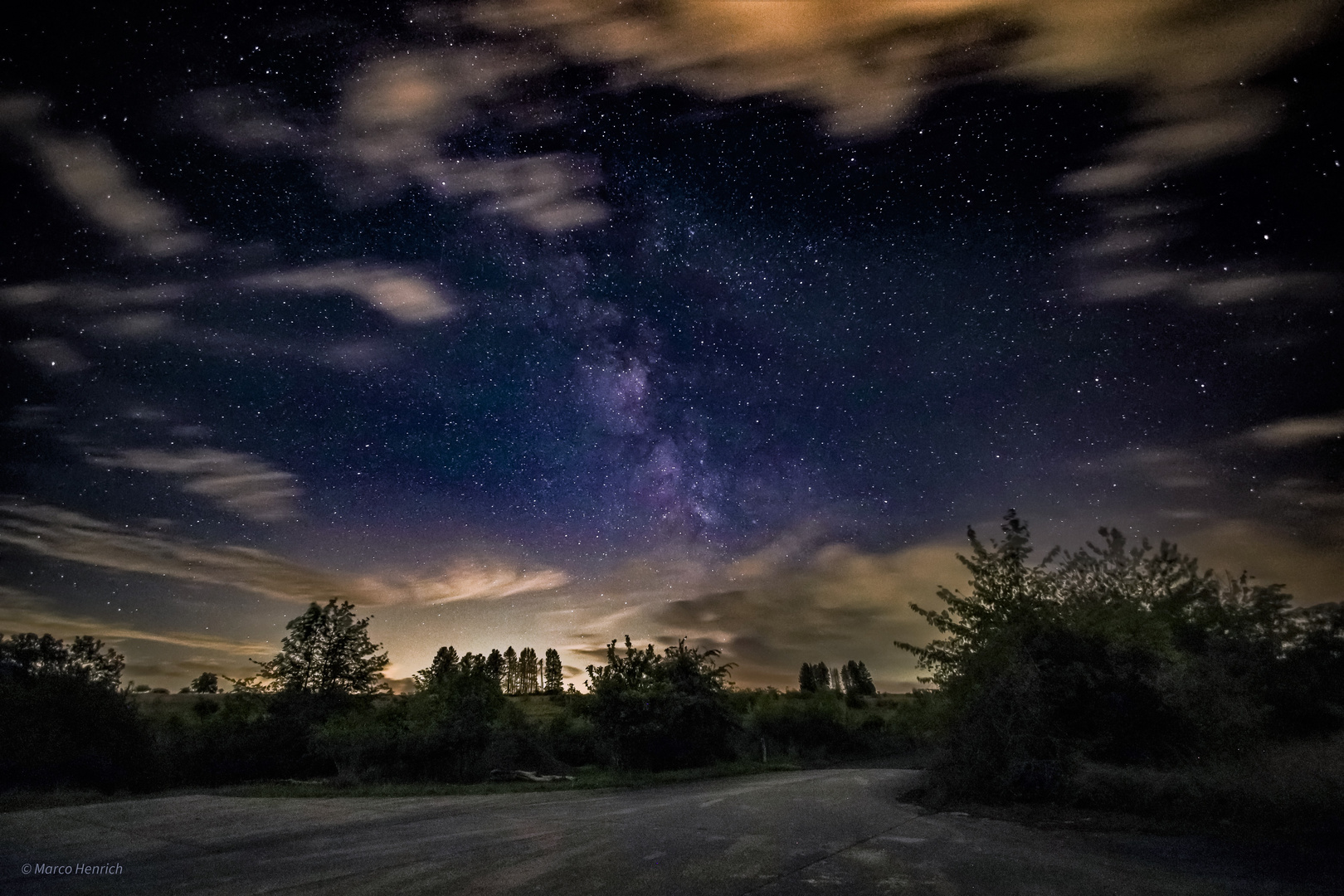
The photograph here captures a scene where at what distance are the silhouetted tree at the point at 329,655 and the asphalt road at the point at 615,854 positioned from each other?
2599 cm

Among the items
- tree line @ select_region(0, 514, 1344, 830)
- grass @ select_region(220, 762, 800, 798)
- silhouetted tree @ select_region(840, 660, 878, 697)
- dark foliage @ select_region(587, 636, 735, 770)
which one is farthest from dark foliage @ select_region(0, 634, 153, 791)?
silhouetted tree @ select_region(840, 660, 878, 697)

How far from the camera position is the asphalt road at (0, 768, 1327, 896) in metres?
6.61

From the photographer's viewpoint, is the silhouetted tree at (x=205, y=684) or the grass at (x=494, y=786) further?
the silhouetted tree at (x=205, y=684)

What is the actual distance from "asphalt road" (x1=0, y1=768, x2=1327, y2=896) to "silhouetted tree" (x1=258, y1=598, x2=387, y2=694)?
85.3 feet

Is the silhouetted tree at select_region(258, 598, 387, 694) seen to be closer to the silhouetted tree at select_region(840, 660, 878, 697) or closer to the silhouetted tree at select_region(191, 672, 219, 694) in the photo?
the silhouetted tree at select_region(191, 672, 219, 694)

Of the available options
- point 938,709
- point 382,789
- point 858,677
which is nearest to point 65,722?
point 382,789

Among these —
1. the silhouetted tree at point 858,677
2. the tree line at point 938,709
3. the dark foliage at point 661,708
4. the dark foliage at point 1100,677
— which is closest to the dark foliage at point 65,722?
the tree line at point 938,709

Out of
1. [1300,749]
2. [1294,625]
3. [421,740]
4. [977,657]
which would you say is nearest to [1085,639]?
[977,657]

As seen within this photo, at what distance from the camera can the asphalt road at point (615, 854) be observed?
661 centimetres

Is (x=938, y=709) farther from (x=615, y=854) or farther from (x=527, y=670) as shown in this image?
(x=527, y=670)

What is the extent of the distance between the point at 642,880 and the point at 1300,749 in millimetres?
10629

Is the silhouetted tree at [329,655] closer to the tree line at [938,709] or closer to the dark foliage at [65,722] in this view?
the tree line at [938,709]

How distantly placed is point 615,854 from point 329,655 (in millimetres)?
39168

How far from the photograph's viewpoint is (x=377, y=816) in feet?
46.5
